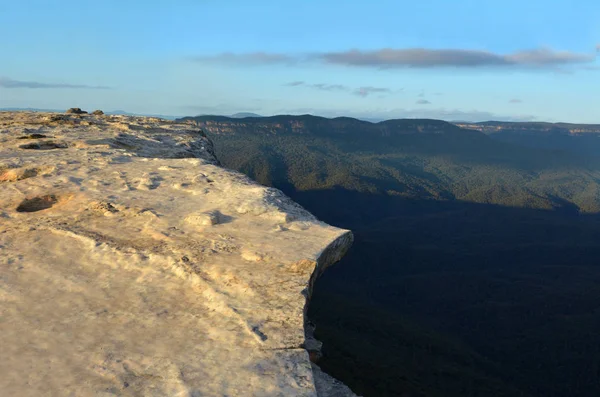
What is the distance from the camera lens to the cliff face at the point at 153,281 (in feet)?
21.5

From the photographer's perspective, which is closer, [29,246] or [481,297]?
[29,246]

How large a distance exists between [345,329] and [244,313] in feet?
301

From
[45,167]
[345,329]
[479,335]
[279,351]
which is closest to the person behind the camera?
[279,351]

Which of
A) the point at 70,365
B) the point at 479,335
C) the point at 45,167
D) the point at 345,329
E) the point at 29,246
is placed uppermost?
the point at 45,167

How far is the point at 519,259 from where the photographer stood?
194 meters

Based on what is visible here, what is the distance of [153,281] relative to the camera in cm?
876

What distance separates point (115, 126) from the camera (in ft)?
78.8

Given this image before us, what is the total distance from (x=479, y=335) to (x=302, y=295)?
136468 millimetres

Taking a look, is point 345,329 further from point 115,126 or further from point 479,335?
point 115,126

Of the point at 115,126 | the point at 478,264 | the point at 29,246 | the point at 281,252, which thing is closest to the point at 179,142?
the point at 115,126

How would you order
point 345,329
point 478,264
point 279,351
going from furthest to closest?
point 478,264 < point 345,329 < point 279,351

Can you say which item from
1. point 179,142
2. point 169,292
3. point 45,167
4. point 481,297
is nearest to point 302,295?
point 169,292

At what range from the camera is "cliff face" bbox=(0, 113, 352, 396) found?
258 inches

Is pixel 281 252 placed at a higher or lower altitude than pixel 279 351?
higher
